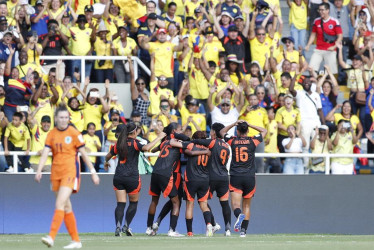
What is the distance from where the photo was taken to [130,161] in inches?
655

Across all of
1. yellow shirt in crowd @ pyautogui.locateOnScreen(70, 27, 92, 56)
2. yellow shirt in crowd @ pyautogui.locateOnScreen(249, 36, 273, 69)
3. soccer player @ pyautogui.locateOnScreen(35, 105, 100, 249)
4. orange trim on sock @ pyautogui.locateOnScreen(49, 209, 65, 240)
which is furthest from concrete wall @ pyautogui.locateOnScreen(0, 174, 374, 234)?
orange trim on sock @ pyautogui.locateOnScreen(49, 209, 65, 240)

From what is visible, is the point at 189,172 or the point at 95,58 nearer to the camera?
the point at 189,172

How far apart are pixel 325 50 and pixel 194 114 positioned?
188 inches

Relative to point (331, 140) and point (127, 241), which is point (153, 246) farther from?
point (331, 140)

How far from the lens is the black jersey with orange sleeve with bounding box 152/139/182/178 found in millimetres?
16906

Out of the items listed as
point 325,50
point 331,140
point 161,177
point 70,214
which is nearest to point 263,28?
point 325,50

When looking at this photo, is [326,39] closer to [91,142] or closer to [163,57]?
[163,57]

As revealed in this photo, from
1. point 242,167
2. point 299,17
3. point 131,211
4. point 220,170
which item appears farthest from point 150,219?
point 299,17

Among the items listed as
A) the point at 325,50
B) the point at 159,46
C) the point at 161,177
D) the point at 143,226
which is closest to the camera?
the point at 161,177

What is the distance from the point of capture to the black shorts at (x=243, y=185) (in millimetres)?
17047

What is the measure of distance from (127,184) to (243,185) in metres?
1.96

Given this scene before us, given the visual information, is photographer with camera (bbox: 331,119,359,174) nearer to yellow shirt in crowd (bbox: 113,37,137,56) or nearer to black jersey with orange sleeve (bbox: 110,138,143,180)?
yellow shirt in crowd (bbox: 113,37,137,56)

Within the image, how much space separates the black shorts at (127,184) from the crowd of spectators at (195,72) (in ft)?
8.31

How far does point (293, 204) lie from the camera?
20.8 metres
